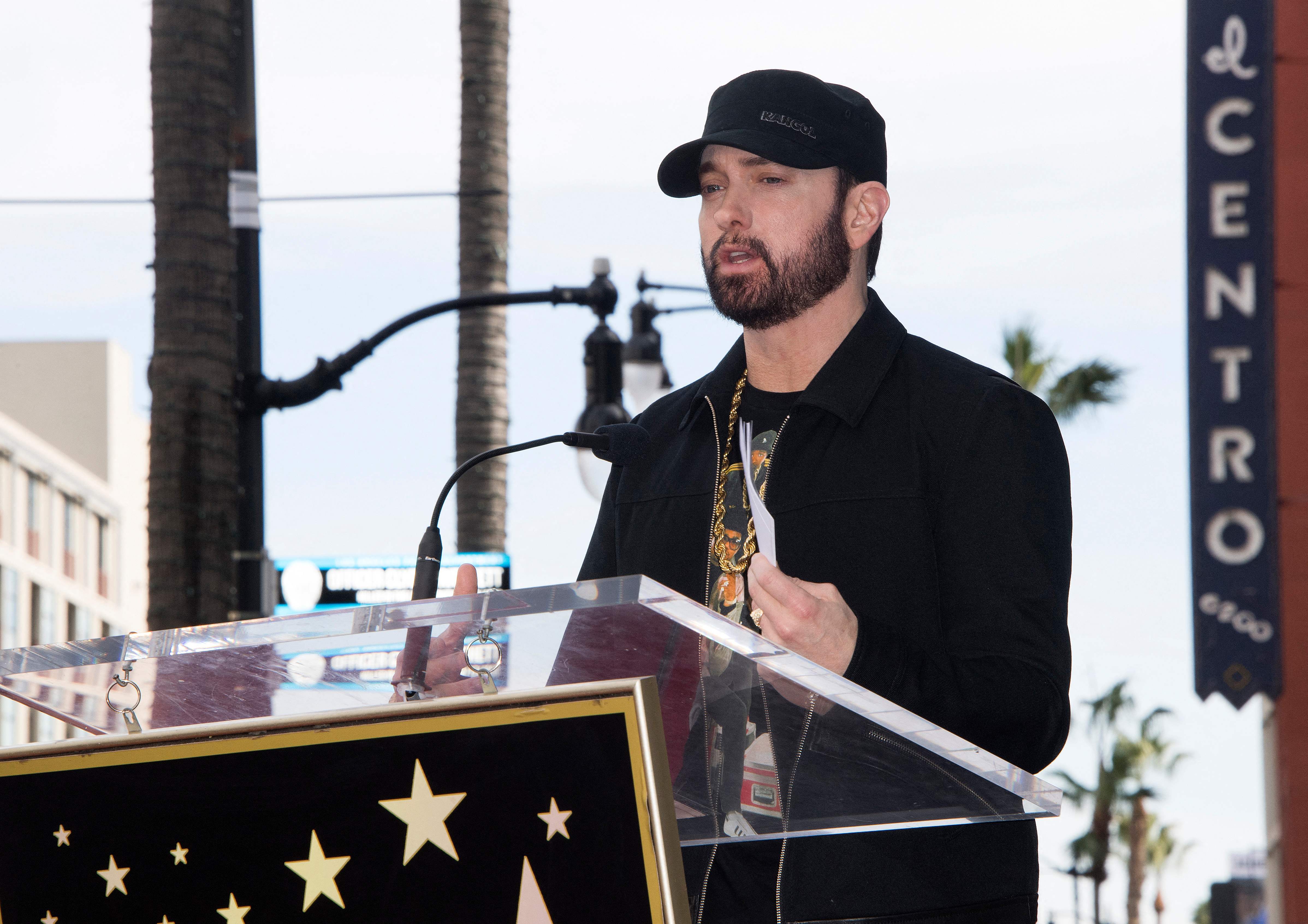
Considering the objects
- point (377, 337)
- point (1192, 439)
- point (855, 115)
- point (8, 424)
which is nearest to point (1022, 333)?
point (1192, 439)

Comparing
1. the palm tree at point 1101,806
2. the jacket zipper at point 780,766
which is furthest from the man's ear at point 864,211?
the palm tree at point 1101,806

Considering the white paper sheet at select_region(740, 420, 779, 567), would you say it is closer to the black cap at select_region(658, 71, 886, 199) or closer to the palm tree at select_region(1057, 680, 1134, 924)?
the black cap at select_region(658, 71, 886, 199)

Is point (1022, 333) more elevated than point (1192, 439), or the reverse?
point (1022, 333)

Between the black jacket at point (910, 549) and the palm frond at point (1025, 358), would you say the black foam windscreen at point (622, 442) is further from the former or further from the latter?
the palm frond at point (1025, 358)

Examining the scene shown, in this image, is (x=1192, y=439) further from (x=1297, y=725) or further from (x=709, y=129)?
(x=709, y=129)

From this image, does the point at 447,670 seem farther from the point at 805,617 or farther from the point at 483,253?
the point at 483,253

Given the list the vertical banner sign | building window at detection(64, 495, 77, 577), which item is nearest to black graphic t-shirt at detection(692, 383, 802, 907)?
the vertical banner sign

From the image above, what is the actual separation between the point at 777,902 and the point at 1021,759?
48 cm

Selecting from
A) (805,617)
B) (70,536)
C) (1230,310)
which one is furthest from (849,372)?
(70,536)

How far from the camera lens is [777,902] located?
2.68 metres

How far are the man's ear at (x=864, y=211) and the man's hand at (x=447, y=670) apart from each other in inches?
58.3

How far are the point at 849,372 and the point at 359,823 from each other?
1488 millimetres

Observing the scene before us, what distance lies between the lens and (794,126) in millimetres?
3316

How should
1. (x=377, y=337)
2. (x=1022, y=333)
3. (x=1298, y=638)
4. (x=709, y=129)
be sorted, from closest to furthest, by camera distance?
1. (x=709, y=129)
2. (x=377, y=337)
3. (x=1298, y=638)
4. (x=1022, y=333)
